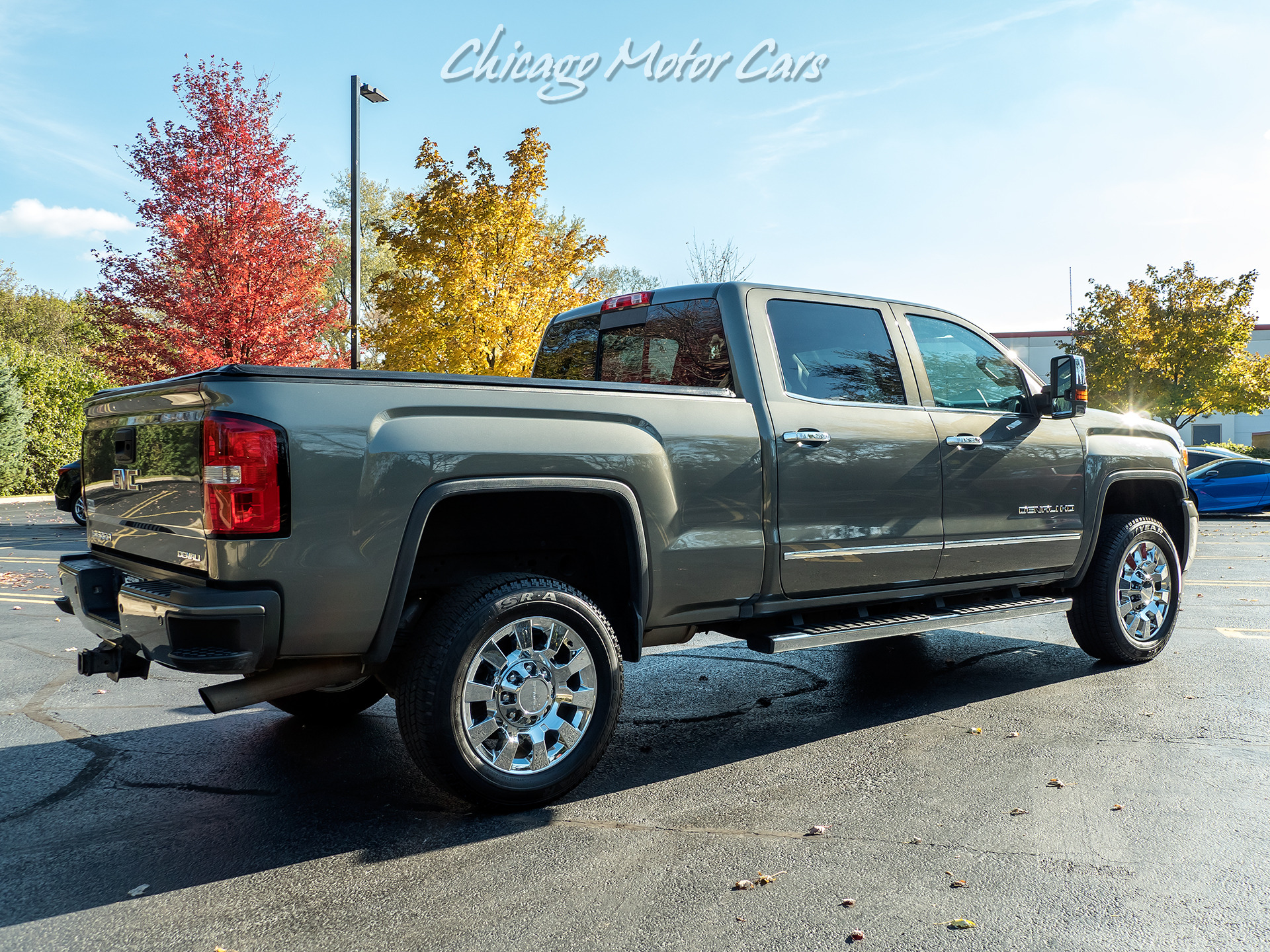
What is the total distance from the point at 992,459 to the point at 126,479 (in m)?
4.19

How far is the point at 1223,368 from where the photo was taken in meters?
28.3

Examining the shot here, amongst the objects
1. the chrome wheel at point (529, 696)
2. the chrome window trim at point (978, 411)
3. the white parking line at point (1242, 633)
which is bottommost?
the white parking line at point (1242, 633)

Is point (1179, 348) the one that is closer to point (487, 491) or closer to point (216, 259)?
point (216, 259)

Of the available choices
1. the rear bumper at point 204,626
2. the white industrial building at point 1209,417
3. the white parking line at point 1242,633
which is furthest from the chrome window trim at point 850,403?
the white industrial building at point 1209,417

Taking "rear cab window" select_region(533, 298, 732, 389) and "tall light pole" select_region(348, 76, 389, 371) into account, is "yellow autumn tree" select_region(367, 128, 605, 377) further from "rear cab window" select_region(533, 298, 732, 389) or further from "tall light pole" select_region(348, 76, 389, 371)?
"rear cab window" select_region(533, 298, 732, 389)

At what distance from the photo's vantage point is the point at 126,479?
3.84m

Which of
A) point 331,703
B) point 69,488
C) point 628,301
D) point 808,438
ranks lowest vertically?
point 331,703

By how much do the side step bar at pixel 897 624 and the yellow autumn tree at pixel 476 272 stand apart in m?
10.7

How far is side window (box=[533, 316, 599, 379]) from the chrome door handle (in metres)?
1.46

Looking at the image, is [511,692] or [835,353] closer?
[511,692]

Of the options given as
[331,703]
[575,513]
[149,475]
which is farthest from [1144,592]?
[149,475]

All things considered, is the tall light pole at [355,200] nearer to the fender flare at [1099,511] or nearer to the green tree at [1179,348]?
the fender flare at [1099,511]

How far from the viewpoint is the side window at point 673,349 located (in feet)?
15.2

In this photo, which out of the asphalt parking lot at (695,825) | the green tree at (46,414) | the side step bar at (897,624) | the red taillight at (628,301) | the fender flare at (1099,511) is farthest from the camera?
the green tree at (46,414)
